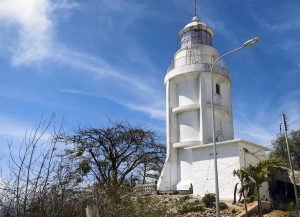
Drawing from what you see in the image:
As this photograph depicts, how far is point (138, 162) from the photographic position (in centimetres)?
3141

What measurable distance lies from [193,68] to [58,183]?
2475 cm

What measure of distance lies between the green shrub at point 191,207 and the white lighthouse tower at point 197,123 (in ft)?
9.16

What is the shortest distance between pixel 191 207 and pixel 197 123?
834cm

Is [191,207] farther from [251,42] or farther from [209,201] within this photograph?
[251,42]

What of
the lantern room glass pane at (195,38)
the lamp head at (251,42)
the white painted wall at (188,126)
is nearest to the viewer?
the lamp head at (251,42)

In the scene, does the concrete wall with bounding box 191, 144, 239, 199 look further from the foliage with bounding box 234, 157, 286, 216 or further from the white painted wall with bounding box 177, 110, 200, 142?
the foliage with bounding box 234, 157, 286, 216

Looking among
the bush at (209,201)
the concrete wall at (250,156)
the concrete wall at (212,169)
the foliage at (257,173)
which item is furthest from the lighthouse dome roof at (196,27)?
the bush at (209,201)

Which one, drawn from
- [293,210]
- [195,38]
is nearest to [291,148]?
[195,38]

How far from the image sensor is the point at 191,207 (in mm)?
24516

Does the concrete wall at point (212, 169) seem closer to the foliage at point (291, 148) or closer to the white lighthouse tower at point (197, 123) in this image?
the white lighthouse tower at point (197, 123)

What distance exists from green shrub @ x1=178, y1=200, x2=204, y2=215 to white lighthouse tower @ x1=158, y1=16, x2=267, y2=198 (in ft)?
9.16

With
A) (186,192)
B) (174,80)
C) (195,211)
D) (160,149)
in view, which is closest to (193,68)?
(174,80)

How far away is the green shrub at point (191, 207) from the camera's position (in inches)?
949

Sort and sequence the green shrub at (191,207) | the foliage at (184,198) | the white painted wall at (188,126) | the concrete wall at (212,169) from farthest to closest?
the white painted wall at (188,126), the concrete wall at (212,169), the foliage at (184,198), the green shrub at (191,207)
